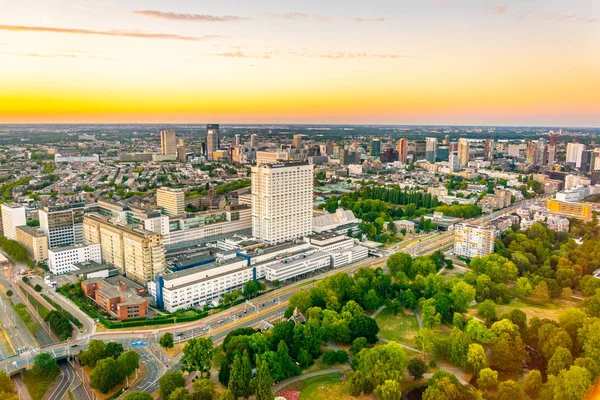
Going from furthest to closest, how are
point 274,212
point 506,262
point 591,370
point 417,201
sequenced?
point 417,201 → point 274,212 → point 506,262 → point 591,370

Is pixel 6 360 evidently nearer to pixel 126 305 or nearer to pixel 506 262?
pixel 126 305

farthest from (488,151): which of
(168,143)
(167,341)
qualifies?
(167,341)

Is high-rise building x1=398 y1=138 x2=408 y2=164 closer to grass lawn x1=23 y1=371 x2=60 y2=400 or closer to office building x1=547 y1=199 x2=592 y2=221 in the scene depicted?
office building x1=547 y1=199 x2=592 y2=221

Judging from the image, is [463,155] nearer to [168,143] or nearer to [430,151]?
[430,151]

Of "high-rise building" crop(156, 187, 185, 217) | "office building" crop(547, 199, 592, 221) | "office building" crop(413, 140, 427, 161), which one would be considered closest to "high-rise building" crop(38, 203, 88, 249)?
"high-rise building" crop(156, 187, 185, 217)

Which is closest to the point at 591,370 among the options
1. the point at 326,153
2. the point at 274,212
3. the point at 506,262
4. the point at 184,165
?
the point at 506,262
